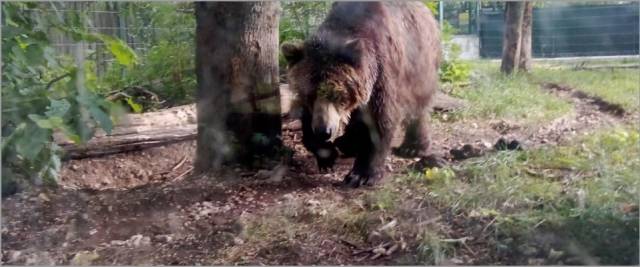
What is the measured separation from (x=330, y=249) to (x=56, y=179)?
133 centimetres

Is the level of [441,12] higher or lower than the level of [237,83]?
higher

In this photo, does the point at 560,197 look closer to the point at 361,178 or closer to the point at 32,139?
the point at 361,178

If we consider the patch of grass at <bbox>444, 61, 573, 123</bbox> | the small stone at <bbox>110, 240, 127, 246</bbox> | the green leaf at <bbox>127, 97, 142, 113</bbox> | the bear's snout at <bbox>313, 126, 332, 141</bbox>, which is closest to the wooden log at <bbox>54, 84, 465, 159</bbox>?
the green leaf at <bbox>127, 97, 142, 113</bbox>

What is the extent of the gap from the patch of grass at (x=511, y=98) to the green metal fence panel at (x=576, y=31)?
0.17 meters

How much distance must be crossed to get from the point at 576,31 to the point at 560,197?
0.76 meters

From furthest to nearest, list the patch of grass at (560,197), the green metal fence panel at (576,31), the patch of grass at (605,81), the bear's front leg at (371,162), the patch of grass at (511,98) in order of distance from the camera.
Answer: the bear's front leg at (371,162), the patch of grass at (511,98), the patch of grass at (605,81), the green metal fence panel at (576,31), the patch of grass at (560,197)

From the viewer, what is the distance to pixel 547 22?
11.0ft

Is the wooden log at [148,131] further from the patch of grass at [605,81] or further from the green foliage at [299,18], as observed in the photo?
the patch of grass at [605,81]

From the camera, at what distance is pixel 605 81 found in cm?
342

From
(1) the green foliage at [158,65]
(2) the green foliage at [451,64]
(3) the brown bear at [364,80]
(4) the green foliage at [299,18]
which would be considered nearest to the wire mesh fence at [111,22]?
(1) the green foliage at [158,65]

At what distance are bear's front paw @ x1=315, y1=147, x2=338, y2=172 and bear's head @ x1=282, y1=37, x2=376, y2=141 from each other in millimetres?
149

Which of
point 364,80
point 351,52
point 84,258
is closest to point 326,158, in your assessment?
point 364,80

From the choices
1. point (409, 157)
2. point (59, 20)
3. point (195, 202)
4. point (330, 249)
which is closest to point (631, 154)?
point (409, 157)

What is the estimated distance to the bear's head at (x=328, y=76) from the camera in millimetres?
3674
